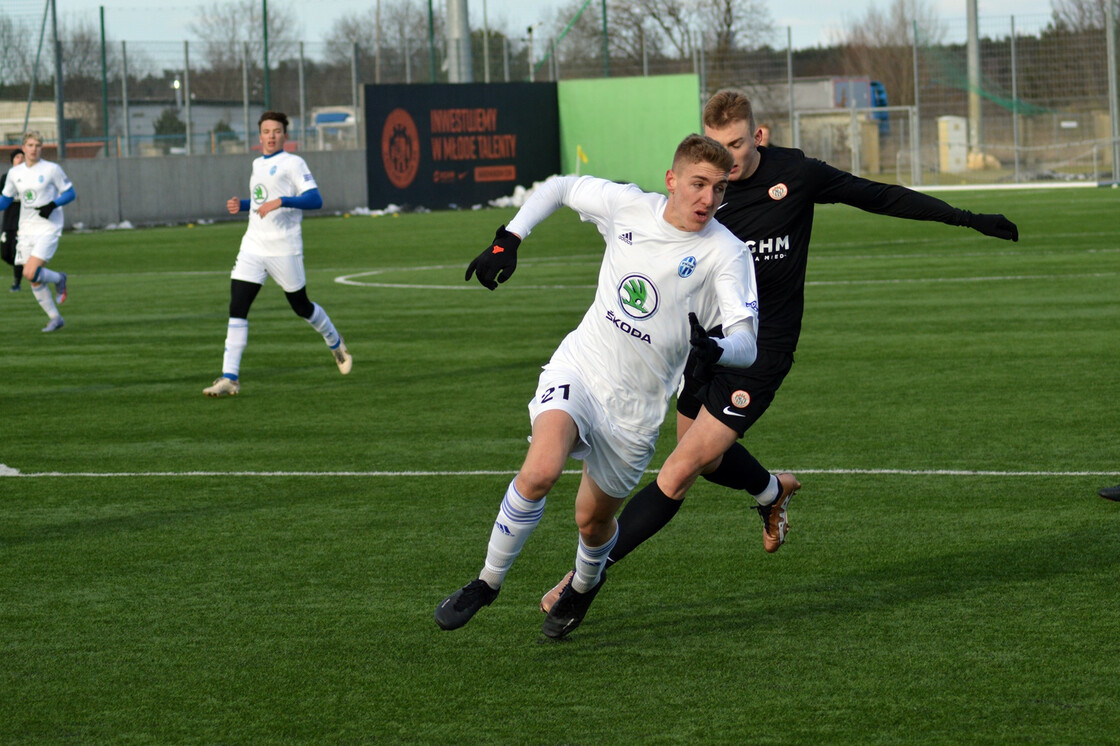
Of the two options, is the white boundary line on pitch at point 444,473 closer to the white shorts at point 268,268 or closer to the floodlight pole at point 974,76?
the white shorts at point 268,268

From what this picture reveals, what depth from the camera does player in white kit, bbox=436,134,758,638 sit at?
17.8ft

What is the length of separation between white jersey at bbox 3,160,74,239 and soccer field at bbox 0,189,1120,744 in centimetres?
406

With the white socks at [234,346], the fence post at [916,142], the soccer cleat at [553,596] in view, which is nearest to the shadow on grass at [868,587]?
the soccer cleat at [553,596]

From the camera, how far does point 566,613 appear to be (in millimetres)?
5691

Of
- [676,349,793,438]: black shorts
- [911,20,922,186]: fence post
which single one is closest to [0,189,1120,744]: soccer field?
[676,349,793,438]: black shorts

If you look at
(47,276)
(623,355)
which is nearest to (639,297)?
(623,355)

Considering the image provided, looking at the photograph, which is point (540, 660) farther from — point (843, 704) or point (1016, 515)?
point (1016, 515)

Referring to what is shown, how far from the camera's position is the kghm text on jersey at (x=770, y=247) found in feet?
21.5

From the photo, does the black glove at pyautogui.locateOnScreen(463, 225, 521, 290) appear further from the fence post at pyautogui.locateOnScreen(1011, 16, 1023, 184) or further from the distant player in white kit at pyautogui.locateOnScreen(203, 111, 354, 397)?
the fence post at pyautogui.locateOnScreen(1011, 16, 1023, 184)

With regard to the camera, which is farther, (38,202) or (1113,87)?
(1113,87)

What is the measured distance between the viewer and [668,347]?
557 cm

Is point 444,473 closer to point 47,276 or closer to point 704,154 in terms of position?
point 704,154

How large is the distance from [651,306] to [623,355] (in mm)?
209

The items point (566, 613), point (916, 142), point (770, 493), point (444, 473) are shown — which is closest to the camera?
point (566, 613)
